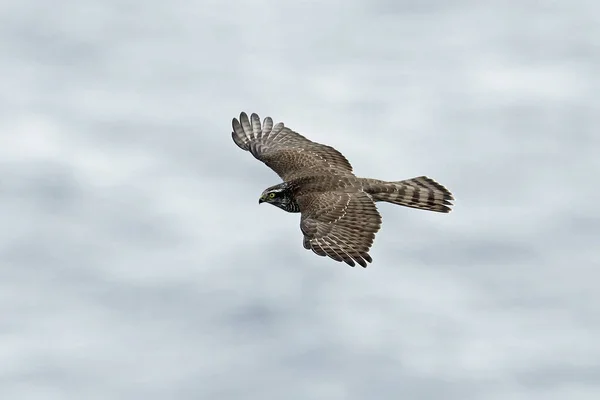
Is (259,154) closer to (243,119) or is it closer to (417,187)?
(243,119)

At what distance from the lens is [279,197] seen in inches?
1682

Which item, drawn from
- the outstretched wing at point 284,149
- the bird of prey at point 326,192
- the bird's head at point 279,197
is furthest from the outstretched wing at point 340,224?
the outstretched wing at point 284,149

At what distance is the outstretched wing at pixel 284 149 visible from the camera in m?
45.6

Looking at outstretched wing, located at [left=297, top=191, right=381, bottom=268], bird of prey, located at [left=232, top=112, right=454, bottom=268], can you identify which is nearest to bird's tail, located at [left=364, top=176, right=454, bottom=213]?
bird of prey, located at [left=232, top=112, right=454, bottom=268]

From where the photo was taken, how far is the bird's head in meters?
42.5

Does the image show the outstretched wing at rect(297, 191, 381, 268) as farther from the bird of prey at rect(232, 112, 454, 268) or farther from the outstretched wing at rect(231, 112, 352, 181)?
the outstretched wing at rect(231, 112, 352, 181)

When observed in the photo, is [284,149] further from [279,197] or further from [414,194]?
[414,194]

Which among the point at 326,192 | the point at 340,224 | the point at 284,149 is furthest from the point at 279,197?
the point at 284,149

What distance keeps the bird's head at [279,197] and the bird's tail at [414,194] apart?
2.43m

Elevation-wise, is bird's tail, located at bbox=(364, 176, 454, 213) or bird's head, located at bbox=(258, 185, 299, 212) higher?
bird's tail, located at bbox=(364, 176, 454, 213)

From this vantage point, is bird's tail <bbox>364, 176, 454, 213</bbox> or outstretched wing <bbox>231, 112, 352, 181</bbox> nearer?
bird's tail <bbox>364, 176, 454, 213</bbox>

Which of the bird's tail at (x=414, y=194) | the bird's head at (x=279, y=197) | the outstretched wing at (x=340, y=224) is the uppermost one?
the bird's tail at (x=414, y=194)

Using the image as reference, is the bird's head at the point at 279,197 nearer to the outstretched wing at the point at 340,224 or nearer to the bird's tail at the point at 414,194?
the outstretched wing at the point at 340,224

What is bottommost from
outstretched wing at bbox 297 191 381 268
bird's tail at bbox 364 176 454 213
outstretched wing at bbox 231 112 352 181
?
outstretched wing at bbox 297 191 381 268
